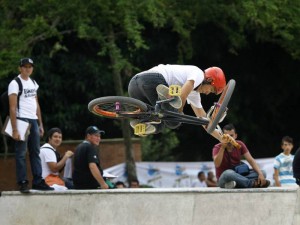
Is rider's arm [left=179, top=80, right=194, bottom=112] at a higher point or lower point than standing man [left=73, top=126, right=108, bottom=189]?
higher

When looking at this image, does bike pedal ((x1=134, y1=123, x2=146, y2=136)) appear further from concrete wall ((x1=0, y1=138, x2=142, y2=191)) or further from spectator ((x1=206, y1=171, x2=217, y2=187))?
spectator ((x1=206, y1=171, x2=217, y2=187))

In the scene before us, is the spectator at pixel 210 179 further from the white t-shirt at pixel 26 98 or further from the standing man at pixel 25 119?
the white t-shirt at pixel 26 98

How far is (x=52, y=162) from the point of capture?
1242 centimetres

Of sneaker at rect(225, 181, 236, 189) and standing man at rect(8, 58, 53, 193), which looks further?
standing man at rect(8, 58, 53, 193)

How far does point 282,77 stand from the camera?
72.8ft

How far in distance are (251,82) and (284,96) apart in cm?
106

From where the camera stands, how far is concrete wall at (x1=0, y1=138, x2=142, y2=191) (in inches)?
637

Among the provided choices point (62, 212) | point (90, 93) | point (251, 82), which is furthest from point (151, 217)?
point (251, 82)

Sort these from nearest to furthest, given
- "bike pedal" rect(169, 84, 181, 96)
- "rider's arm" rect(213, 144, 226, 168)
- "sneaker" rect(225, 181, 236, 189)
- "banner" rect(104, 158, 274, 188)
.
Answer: "bike pedal" rect(169, 84, 181, 96) < "sneaker" rect(225, 181, 236, 189) < "rider's arm" rect(213, 144, 226, 168) < "banner" rect(104, 158, 274, 188)

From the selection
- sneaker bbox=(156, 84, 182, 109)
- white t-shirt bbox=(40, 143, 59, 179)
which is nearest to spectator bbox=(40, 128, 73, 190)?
white t-shirt bbox=(40, 143, 59, 179)

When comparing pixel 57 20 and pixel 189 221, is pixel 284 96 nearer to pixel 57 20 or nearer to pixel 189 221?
pixel 57 20

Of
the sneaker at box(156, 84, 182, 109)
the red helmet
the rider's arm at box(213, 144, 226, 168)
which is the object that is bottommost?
the rider's arm at box(213, 144, 226, 168)

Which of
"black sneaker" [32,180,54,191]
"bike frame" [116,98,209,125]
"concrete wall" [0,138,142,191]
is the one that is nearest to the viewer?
"bike frame" [116,98,209,125]

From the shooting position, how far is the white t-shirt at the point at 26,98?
11602mm
